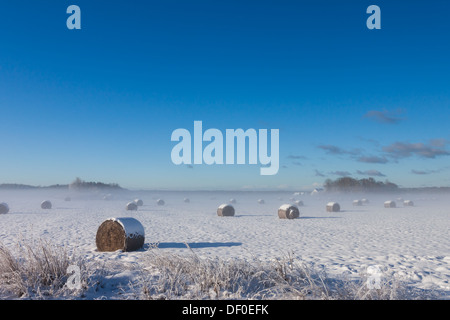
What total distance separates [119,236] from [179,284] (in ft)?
18.2

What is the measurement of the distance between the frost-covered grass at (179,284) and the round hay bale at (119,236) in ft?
13.3

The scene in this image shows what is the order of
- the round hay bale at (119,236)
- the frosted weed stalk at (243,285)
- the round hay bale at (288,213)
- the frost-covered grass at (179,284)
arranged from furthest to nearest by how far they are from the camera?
1. the round hay bale at (288,213)
2. the round hay bale at (119,236)
3. the frost-covered grass at (179,284)
4. the frosted weed stalk at (243,285)

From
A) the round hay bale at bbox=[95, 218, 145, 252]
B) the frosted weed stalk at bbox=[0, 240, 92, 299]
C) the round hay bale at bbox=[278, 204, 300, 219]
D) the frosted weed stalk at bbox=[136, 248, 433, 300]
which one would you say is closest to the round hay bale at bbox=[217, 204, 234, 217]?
the round hay bale at bbox=[278, 204, 300, 219]

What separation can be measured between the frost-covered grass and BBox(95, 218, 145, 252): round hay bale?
13.3 feet

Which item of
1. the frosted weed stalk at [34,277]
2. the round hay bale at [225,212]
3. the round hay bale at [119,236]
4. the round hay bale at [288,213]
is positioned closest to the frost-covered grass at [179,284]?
the frosted weed stalk at [34,277]

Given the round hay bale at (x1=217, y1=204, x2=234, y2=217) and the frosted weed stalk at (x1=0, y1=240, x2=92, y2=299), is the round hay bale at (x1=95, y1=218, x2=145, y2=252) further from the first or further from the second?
the round hay bale at (x1=217, y1=204, x2=234, y2=217)

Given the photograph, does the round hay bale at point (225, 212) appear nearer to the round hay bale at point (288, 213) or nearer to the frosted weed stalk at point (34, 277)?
the round hay bale at point (288, 213)

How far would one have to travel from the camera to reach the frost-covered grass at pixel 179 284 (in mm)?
5477

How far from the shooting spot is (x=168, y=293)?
561 cm

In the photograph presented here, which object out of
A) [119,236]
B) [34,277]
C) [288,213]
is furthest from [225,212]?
[34,277]

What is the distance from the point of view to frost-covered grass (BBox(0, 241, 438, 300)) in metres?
5.48
